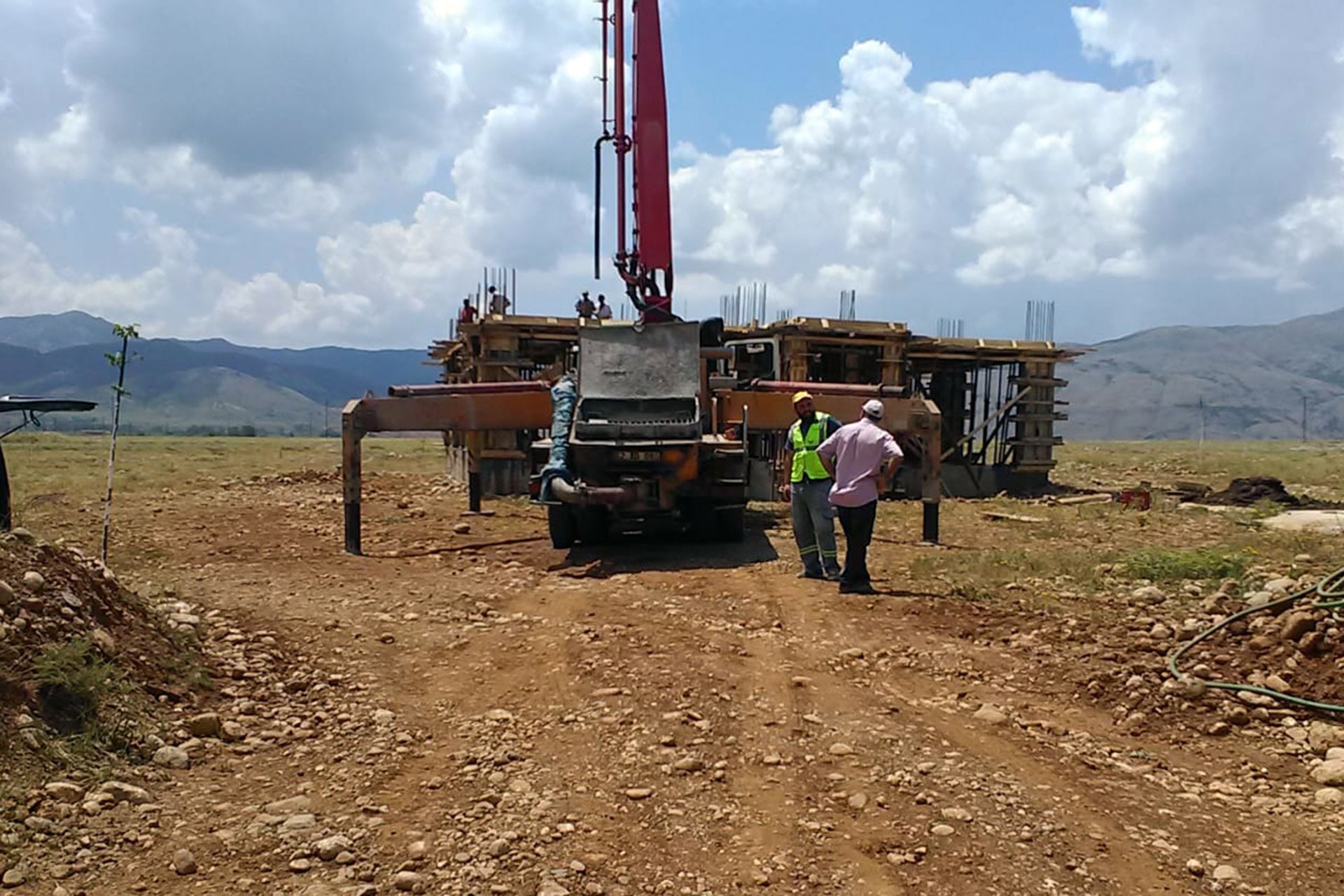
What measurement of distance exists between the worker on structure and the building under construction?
21.8 feet

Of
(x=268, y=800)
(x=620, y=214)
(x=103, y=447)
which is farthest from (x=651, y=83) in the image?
(x=103, y=447)

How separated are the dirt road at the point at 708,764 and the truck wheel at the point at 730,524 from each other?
9.79 ft

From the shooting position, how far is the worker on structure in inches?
357

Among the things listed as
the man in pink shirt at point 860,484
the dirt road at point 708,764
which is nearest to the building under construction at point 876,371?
the man in pink shirt at point 860,484

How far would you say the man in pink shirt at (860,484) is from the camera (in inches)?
333

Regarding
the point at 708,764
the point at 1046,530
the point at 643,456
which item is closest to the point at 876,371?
the point at 1046,530

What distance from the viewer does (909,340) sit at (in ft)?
63.1

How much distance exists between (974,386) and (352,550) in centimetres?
1491

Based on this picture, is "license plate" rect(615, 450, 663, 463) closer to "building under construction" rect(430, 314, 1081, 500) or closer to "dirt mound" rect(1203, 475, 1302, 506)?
"building under construction" rect(430, 314, 1081, 500)

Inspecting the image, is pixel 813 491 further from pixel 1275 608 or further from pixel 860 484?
pixel 1275 608

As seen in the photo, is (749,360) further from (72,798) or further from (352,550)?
(72,798)

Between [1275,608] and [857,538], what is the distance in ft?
9.81

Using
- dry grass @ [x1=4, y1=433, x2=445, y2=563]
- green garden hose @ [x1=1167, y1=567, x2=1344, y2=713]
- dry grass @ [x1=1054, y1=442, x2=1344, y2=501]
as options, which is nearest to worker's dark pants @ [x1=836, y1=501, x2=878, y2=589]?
Answer: green garden hose @ [x1=1167, y1=567, x2=1344, y2=713]

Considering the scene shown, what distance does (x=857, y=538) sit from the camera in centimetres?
851
